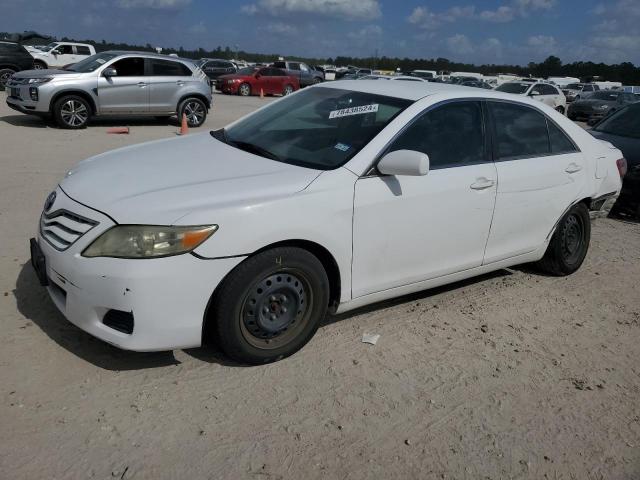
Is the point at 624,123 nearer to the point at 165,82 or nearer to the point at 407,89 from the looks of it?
the point at 407,89

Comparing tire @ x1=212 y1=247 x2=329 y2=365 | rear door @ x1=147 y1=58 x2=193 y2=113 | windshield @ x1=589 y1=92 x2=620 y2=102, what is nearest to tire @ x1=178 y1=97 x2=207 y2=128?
rear door @ x1=147 y1=58 x2=193 y2=113

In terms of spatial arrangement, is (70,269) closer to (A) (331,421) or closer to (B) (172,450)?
(B) (172,450)

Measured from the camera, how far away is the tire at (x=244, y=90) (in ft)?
92.0

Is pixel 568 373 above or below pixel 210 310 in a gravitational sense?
below

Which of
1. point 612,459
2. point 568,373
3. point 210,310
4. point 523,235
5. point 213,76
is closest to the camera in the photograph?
point 612,459

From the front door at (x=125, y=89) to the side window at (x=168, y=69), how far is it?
0.28 m

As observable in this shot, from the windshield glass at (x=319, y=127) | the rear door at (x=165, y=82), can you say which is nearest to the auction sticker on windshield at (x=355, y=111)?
the windshield glass at (x=319, y=127)

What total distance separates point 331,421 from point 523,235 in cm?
245

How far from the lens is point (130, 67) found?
13078 mm

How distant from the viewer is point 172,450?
270cm

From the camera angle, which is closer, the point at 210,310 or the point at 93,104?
the point at 210,310

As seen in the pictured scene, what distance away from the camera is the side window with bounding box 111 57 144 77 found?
1291 centimetres

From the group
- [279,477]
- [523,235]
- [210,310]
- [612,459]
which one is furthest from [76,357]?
[523,235]

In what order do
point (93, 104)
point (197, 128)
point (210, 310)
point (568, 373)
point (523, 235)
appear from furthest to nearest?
1. point (197, 128)
2. point (93, 104)
3. point (523, 235)
4. point (568, 373)
5. point (210, 310)
